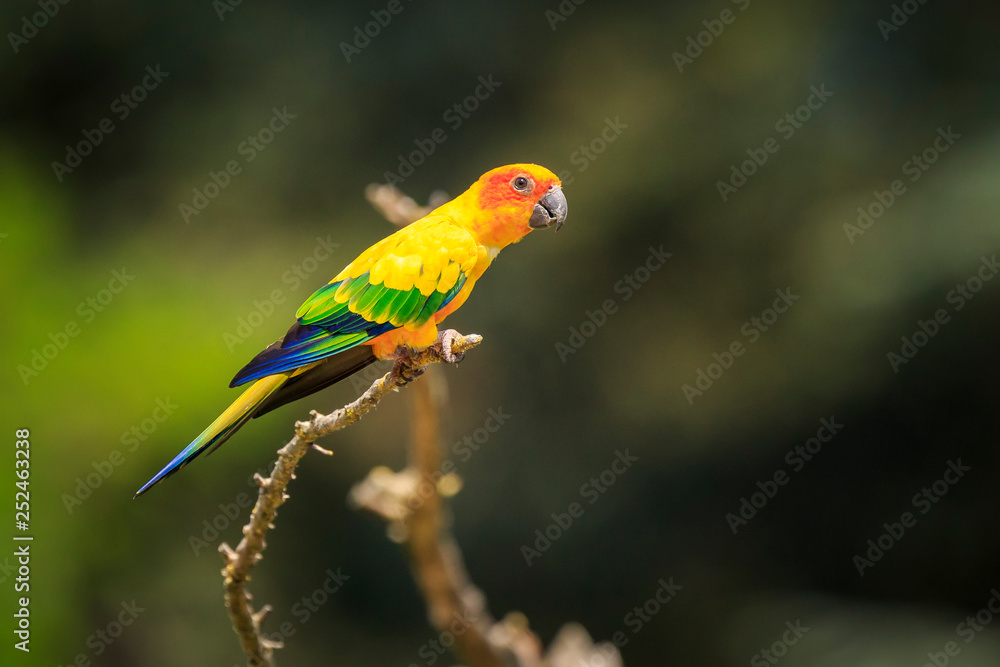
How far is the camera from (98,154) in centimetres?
487

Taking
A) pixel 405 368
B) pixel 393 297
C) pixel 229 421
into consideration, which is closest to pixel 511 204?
pixel 393 297

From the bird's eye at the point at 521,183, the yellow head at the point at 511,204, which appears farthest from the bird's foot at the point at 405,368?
the bird's eye at the point at 521,183

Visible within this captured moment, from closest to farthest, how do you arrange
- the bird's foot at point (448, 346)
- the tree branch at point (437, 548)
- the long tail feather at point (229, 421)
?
the long tail feather at point (229, 421)
the bird's foot at point (448, 346)
the tree branch at point (437, 548)

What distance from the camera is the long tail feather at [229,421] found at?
1498 millimetres

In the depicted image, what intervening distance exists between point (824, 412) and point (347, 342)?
12.1 feet

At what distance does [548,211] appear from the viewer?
1.91 meters

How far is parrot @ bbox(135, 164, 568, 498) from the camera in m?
1.60

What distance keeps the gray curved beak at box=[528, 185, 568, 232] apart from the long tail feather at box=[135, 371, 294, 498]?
681 millimetres

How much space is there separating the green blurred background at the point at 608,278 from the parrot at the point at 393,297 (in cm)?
244

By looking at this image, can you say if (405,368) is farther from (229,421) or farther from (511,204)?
(511,204)

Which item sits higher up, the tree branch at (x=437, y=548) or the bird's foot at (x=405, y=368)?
the bird's foot at (x=405, y=368)

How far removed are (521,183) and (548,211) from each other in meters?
0.10

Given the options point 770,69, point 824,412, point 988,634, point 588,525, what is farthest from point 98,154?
point 988,634

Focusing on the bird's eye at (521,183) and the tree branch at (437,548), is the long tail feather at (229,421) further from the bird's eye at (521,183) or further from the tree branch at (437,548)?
the tree branch at (437,548)
